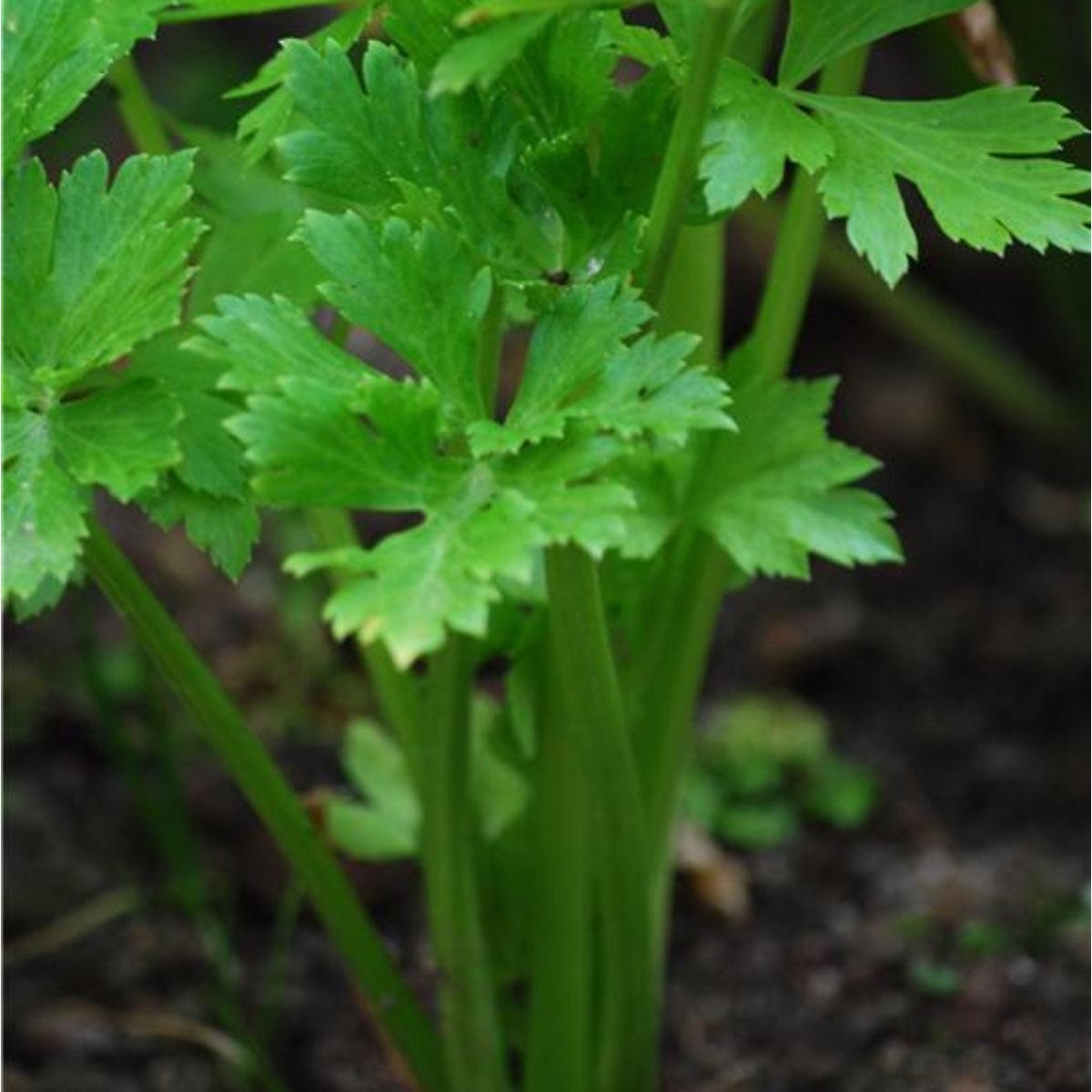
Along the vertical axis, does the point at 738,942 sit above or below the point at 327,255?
below

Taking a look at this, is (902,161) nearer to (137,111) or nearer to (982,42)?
(982,42)

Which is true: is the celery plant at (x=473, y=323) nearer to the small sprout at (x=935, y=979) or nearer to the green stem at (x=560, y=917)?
the green stem at (x=560, y=917)

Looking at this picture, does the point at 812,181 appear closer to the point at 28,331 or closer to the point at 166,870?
the point at 28,331

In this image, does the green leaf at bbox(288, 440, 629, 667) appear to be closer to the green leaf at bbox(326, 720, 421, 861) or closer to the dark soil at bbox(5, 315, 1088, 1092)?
the green leaf at bbox(326, 720, 421, 861)

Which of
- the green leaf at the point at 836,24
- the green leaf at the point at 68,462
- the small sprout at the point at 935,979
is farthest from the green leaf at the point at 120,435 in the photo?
the small sprout at the point at 935,979

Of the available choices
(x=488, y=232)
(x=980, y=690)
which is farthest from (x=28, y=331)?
(x=980, y=690)

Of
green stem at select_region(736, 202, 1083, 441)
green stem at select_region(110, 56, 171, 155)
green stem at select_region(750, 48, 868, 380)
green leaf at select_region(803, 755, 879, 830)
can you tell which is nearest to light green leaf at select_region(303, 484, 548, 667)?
green stem at select_region(750, 48, 868, 380)

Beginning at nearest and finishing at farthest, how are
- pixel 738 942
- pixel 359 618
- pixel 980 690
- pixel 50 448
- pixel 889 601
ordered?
pixel 359 618 → pixel 50 448 → pixel 738 942 → pixel 980 690 → pixel 889 601

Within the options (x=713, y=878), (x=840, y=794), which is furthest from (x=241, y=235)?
(x=840, y=794)

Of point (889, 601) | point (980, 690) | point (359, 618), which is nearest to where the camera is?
point (359, 618)
